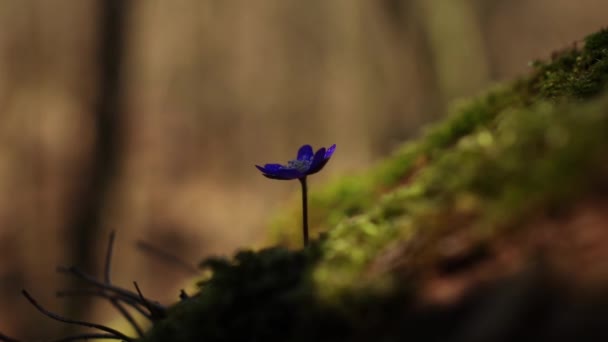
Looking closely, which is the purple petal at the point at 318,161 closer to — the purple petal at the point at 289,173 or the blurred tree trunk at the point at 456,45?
the purple petal at the point at 289,173

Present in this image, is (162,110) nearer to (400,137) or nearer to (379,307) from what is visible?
(400,137)

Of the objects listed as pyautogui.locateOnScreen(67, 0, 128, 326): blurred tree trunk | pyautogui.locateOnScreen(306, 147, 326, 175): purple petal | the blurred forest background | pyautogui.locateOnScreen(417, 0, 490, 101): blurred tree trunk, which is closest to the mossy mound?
pyautogui.locateOnScreen(306, 147, 326, 175): purple petal

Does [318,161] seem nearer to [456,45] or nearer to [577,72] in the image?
[577,72]

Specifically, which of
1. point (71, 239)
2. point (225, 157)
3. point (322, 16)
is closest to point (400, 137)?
point (322, 16)

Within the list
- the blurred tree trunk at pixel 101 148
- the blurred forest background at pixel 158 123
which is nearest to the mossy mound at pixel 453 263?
the blurred forest background at pixel 158 123

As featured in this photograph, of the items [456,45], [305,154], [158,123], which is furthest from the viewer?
[456,45]

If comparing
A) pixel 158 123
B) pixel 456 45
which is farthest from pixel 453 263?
pixel 456 45
